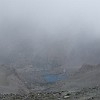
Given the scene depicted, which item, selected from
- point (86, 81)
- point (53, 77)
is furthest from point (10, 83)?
point (53, 77)

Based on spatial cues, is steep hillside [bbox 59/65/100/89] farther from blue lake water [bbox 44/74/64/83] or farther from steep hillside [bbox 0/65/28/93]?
steep hillside [bbox 0/65/28/93]

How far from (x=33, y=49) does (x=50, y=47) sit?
2973mm

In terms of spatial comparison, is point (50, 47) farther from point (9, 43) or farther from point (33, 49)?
point (9, 43)

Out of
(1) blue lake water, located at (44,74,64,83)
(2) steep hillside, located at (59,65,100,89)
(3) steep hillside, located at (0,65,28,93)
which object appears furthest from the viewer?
(1) blue lake water, located at (44,74,64,83)

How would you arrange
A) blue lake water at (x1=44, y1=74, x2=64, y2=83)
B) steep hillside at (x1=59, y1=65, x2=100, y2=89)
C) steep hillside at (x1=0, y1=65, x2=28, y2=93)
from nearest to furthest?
steep hillside at (x1=59, y1=65, x2=100, y2=89) < steep hillside at (x1=0, y1=65, x2=28, y2=93) < blue lake water at (x1=44, y1=74, x2=64, y2=83)

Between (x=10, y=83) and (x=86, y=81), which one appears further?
(x=10, y=83)

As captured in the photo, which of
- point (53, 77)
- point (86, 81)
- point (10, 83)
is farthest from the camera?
point (53, 77)

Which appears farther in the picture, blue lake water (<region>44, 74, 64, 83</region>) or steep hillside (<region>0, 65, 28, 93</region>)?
blue lake water (<region>44, 74, 64, 83</region>)

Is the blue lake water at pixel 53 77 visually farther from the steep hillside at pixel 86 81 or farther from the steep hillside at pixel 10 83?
the steep hillside at pixel 10 83

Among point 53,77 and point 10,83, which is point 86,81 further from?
point 53,77

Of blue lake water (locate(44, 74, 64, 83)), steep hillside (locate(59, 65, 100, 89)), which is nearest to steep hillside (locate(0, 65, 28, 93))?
steep hillside (locate(59, 65, 100, 89))

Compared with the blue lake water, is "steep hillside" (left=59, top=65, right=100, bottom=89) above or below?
below

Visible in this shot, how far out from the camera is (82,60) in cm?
5797

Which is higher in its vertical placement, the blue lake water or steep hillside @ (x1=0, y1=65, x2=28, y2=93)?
the blue lake water
